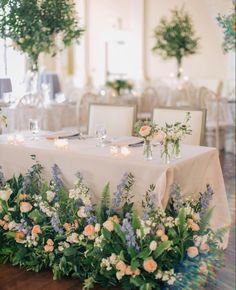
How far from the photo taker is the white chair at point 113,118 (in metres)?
3.92

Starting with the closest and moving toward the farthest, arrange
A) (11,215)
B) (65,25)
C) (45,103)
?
(11,215)
(65,25)
(45,103)

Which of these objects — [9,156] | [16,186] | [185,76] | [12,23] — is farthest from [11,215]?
[185,76]

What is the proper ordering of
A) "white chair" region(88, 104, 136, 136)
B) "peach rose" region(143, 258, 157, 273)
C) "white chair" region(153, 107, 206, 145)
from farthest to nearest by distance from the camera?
"white chair" region(88, 104, 136, 136) → "white chair" region(153, 107, 206, 145) → "peach rose" region(143, 258, 157, 273)

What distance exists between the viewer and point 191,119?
3.54 metres

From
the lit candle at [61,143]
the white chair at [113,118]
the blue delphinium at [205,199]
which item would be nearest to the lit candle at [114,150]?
the lit candle at [61,143]

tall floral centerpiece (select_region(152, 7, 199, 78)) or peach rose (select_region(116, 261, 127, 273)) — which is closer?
peach rose (select_region(116, 261, 127, 273))

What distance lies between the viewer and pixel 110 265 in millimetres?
2633

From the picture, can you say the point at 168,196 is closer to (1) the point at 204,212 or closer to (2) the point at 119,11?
(1) the point at 204,212

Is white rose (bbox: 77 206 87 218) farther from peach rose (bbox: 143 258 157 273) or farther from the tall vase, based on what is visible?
the tall vase

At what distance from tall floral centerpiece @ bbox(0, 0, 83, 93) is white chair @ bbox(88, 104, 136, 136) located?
1.18m

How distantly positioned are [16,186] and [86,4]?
973cm

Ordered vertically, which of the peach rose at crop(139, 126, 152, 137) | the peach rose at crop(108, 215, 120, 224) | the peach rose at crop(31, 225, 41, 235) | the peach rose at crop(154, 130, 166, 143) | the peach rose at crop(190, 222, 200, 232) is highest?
the peach rose at crop(139, 126, 152, 137)

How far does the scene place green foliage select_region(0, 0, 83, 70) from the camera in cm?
432

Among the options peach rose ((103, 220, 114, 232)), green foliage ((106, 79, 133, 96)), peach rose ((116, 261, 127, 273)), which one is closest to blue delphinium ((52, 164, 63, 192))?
peach rose ((103, 220, 114, 232))
